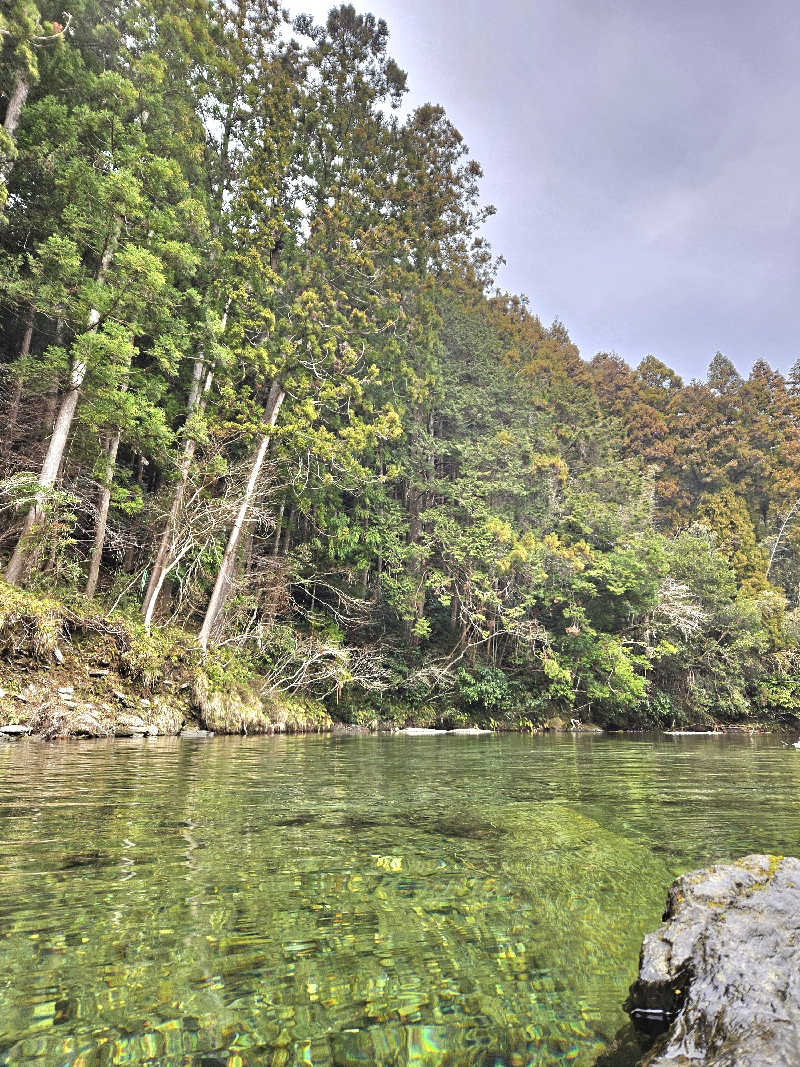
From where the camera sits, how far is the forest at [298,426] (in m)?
11.0

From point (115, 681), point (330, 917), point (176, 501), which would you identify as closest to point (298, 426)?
point (176, 501)

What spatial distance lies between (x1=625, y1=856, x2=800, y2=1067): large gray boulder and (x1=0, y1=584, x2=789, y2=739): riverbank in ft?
29.2

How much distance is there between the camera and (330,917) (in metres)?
1.95

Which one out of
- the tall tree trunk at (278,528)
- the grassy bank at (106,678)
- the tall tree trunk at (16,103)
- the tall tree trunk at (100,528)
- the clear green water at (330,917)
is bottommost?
the clear green water at (330,917)

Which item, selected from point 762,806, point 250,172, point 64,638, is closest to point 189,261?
point 250,172

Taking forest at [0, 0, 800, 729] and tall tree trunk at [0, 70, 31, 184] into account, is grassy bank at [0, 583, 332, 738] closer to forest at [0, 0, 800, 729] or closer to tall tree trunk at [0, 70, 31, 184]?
forest at [0, 0, 800, 729]

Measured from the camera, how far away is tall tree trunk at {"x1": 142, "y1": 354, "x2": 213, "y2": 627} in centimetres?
1257

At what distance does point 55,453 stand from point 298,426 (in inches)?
227

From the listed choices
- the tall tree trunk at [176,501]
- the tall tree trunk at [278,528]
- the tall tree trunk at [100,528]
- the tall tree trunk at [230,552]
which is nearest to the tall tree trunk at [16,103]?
the tall tree trunk at [176,501]

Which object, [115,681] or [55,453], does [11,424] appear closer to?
[55,453]

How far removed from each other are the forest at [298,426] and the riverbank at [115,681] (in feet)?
0.73

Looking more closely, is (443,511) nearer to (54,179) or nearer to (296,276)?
(296,276)

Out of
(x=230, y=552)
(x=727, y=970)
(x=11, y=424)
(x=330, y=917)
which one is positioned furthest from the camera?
(x=230, y=552)

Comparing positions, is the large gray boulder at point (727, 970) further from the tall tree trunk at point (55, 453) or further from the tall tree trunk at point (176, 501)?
the tall tree trunk at point (176, 501)
